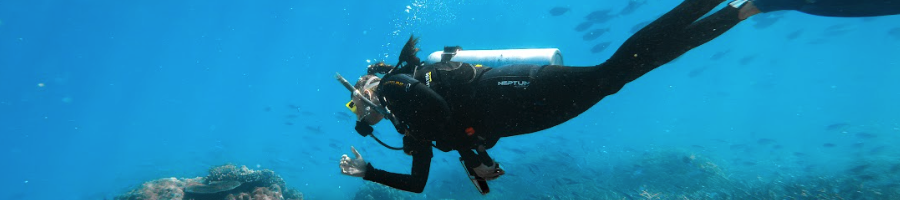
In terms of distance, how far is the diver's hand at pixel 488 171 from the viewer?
11.4 feet

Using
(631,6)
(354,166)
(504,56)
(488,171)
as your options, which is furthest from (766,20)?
(354,166)

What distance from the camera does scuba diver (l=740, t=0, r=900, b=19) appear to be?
253 cm

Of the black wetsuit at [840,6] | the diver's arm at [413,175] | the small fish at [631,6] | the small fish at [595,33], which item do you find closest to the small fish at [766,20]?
the small fish at [631,6]

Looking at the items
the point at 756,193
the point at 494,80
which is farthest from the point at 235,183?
the point at 756,193

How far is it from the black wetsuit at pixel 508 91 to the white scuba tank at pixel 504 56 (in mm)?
404

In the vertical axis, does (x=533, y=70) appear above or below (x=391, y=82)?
below

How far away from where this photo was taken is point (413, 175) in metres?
3.61

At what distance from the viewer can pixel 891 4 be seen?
8.18 ft

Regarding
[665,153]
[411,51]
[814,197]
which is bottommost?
[814,197]

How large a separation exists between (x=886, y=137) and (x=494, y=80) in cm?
6860

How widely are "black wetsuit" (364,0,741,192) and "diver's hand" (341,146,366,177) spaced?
1.01 feet

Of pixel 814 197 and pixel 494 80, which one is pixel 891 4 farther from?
pixel 814 197

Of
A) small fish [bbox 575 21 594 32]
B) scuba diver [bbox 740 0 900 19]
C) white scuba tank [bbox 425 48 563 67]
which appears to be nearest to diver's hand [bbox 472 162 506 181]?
white scuba tank [bbox 425 48 563 67]

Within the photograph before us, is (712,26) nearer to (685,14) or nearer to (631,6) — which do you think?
(685,14)
